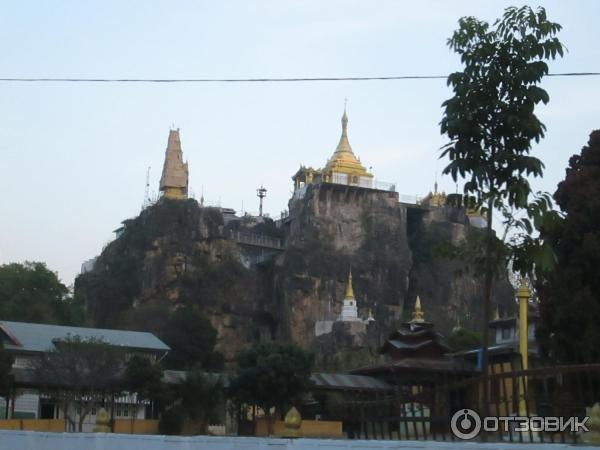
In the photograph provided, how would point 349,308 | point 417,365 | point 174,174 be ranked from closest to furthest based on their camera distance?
1. point 417,365
2. point 349,308
3. point 174,174

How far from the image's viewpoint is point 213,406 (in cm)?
4262

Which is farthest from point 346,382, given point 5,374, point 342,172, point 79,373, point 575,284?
point 342,172

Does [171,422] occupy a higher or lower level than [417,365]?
lower

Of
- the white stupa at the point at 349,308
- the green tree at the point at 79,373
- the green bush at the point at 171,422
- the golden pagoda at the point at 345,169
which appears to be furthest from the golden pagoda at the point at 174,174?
the green bush at the point at 171,422

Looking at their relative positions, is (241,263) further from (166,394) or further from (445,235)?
(166,394)

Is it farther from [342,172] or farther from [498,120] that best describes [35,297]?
[498,120]

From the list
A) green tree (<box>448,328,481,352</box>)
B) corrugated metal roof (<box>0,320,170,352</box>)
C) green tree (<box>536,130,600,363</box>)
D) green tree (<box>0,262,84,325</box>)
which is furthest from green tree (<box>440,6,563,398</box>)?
green tree (<box>0,262,84,325</box>)

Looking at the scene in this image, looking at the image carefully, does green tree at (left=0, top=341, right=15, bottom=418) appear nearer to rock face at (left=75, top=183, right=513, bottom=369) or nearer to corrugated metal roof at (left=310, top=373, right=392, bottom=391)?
corrugated metal roof at (left=310, top=373, right=392, bottom=391)

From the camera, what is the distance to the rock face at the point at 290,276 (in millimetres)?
86625

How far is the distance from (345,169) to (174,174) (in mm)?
16258

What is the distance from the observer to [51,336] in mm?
50719

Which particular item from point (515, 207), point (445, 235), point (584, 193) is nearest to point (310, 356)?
point (584, 193)

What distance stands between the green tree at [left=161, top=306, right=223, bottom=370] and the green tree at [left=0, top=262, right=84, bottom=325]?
346 inches

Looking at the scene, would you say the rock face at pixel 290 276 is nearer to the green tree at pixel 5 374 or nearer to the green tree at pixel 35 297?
the green tree at pixel 35 297
